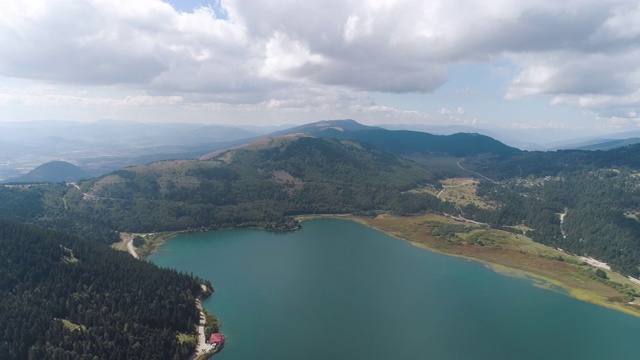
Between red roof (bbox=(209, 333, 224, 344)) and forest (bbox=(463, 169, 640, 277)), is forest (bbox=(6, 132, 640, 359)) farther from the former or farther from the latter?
red roof (bbox=(209, 333, 224, 344))

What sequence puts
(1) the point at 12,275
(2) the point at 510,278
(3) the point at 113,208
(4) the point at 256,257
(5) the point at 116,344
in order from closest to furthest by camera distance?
(5) the point at 116,344 → (1) the point at 12,275 → (2) the point at 510,278 → (4) the point at 256,257 → (3) the point at 113,208

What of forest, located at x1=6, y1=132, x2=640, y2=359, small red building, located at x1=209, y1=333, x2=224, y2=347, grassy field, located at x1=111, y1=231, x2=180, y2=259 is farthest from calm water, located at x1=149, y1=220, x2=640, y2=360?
forest, located at x1=6, y1=132, x2=640, y2=359

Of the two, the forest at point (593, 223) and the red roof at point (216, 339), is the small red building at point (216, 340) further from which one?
the forest at point (593, 223)

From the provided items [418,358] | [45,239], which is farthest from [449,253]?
[45,239]

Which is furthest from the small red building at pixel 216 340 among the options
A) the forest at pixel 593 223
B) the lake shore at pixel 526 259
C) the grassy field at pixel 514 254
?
the forest at pixel 593 223

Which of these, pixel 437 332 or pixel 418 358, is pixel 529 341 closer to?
pixel 437 332

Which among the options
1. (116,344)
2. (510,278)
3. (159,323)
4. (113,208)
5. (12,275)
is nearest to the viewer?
(116,344)
